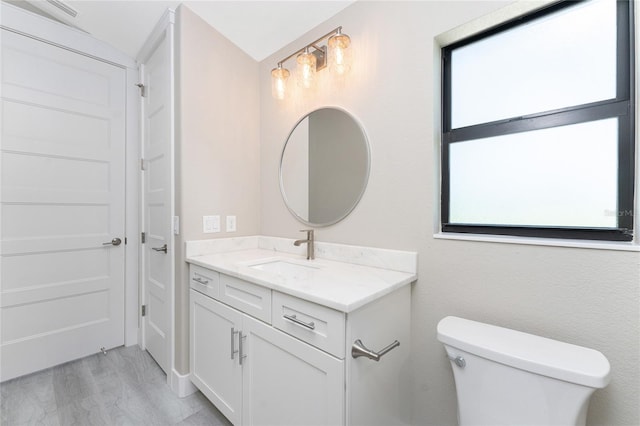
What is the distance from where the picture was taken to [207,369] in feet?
4.91

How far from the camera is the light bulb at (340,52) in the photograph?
141 cm

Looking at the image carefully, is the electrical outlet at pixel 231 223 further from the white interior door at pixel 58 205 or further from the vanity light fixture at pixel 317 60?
the white interior door at pixel 58 205

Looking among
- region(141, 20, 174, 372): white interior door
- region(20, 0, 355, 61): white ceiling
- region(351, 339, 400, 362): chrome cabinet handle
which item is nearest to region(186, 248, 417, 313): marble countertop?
region(351, 339, 400, 362): chrome cabinet handle

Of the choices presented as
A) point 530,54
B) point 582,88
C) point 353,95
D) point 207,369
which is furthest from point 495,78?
point 207,369

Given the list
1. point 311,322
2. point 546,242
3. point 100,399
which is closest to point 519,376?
point 546,242

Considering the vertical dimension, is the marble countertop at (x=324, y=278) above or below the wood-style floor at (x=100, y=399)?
above

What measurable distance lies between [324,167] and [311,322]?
983 mm

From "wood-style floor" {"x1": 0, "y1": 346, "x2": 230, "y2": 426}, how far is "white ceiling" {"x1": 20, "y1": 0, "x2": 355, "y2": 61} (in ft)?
Result: 7.86

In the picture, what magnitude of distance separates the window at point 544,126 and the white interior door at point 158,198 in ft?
5.54

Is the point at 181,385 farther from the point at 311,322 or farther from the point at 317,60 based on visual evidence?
the point at 317,60

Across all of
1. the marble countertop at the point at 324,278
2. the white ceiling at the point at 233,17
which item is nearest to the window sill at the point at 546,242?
the marble countertop at the point at 324,278

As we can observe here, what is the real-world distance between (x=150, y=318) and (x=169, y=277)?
0.66 meters

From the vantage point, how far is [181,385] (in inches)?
64.8

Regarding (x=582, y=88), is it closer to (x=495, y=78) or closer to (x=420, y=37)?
(x=495, y=78)
